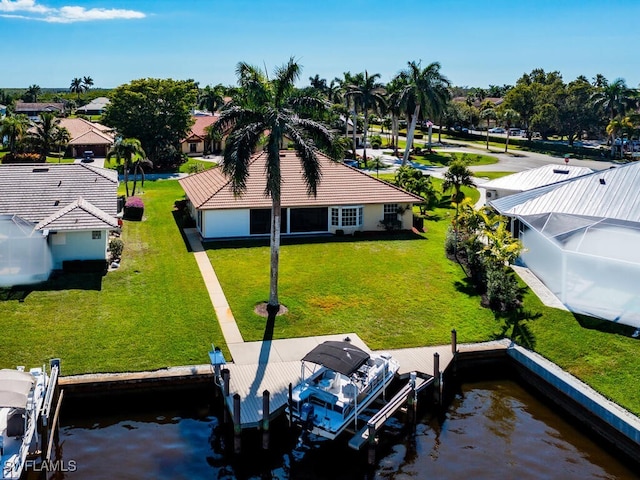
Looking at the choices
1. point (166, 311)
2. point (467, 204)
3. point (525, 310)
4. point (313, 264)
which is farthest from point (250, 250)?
point (525, 310)

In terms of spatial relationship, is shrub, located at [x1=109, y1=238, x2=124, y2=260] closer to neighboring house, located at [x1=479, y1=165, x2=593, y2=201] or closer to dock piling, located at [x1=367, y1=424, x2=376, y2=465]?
dock piling, located at [x1=367, y1=424, x2=376, y2=465]

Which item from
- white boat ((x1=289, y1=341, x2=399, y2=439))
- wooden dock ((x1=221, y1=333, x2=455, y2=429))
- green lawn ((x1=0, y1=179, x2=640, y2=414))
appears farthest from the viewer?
green lawn ((x1=0, y1=179, x2=640, y2=414))

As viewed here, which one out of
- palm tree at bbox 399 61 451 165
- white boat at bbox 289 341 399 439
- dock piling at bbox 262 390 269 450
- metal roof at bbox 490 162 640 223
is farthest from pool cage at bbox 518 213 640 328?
palm tree at bbox 399 61 451 165

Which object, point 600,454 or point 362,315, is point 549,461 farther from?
point 362,315

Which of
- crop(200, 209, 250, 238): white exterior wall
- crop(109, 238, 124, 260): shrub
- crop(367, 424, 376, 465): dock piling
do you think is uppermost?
crop(200, 209, 250, 238): white exterior wall

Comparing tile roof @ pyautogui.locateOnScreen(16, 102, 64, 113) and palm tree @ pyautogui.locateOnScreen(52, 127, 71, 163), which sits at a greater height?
tile roof @ pyautogui.locateOnScreen(16, 102, 64, 113)

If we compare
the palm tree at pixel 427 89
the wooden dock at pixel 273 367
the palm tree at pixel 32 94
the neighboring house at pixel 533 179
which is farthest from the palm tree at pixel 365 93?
the palm tree at pixel 32 94

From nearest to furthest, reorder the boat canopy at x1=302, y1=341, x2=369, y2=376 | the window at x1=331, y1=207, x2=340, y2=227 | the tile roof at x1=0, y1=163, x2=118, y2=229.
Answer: the boat canopy at x1=302, y1=341, x2=369, y2=376, the tile roof at x1=0, y1=163, x2=118, y2=229, the window at x1=331, y1=207, x2=340, y2=227

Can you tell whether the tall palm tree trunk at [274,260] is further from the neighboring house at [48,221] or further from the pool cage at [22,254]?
the pool cage at [22,254]
